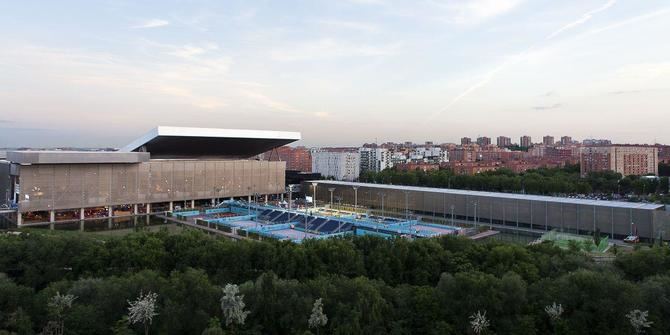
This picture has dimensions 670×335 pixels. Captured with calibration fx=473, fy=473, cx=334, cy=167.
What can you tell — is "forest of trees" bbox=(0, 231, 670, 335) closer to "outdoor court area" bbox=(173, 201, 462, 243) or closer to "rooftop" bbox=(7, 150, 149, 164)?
"outdoor court area" bbox=(173, 201, 462, 243)

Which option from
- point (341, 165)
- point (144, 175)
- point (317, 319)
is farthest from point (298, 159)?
point (317, 319)

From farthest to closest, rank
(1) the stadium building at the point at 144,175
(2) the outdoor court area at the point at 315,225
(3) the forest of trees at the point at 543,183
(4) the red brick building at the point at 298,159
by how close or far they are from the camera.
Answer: (4) the red brick building at the point at 298,159, (3) the forest of trees at the point at 543,183, (1) the stadium building at the point at 144,175, (2) the outdoor court area at the point at 315,225

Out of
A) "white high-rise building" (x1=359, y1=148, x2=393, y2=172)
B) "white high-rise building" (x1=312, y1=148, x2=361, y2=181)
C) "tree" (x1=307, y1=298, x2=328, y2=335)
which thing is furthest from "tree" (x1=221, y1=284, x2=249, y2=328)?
"white high-rise building" (x1=359, y1=148, x2=393, y2=172)

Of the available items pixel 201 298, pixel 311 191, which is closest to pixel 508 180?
pixel 311 191

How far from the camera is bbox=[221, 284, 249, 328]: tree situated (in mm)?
9758

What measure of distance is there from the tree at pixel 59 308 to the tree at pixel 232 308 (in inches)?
126

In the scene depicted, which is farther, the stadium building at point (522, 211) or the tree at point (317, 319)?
the stadium building at point (522, 211)

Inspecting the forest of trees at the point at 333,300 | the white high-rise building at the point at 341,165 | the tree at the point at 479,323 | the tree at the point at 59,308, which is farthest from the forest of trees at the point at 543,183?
the tree at the point at 59,308

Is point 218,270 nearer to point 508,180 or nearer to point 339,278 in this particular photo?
point 339,278

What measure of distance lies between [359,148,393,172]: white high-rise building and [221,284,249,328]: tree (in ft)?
221

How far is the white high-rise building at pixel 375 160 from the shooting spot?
254 feet

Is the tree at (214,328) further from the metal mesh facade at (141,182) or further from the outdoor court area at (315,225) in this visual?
the metal mesh facade at (141,182)

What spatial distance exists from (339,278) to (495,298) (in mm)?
3671

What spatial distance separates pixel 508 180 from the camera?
42.0 metres
